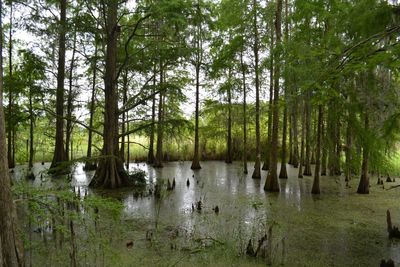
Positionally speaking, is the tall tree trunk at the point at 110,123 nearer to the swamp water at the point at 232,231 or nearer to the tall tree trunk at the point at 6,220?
the swamp water at the point at 232,231

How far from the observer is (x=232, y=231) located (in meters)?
5.52

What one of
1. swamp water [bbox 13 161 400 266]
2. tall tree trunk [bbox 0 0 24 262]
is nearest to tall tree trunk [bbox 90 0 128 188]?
swamp water [bbox 13 161 400 266]

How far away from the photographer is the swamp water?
429 centimetres

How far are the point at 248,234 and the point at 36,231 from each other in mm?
3419

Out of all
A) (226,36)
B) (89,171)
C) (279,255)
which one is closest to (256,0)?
(226,36)

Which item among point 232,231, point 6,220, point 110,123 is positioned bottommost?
point 232,231

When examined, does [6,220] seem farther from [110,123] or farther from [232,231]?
[110,123]

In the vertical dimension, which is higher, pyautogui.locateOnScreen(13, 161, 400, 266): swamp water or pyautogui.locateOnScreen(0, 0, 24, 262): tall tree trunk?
pyautogui.locateOnScreen(0, 0, 24, 262): tall tree trunk

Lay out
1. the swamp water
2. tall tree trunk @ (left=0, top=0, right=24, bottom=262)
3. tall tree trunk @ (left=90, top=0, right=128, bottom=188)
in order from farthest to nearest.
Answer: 1. tall tree trunk @ (left=90, top=0, right=128, bottom=188)
2. the swamp water
3. tall tree trunk @ (left=0, top=0, right=24, bottom=262)

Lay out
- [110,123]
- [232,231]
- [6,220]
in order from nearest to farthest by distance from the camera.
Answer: [6,220] < [232,231] < [110,123]

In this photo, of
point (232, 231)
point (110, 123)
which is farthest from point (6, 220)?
point (110, 123)

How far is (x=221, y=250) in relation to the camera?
4551 millimetres

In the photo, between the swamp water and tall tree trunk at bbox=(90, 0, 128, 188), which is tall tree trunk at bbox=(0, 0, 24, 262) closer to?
the swamp water

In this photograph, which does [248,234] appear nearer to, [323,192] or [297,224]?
[297,224]
